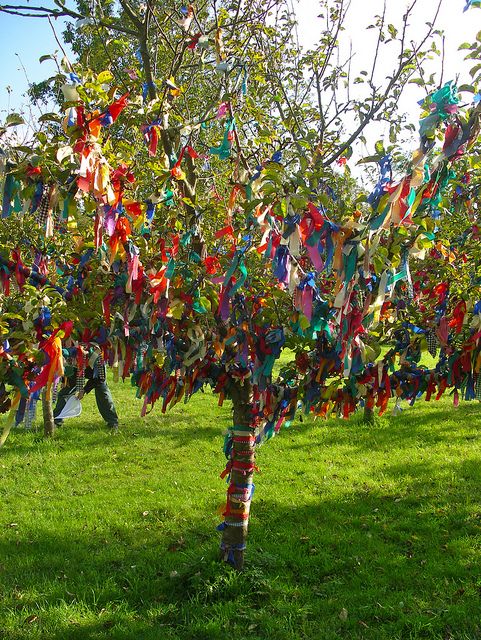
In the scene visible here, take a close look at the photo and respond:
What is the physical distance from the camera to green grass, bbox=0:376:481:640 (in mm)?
3512

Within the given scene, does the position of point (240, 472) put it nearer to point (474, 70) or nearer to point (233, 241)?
point (233, 241)

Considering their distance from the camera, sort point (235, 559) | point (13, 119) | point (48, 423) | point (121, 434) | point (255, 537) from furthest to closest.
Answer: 1. point (121, 434)
2. point (48, 423)
3. point (255, 537)
4. point (235, 559)
5. point (13, 119)

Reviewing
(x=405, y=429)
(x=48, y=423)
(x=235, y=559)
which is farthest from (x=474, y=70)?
(x=48, y=423)

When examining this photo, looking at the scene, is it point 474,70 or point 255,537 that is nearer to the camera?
point 474,70

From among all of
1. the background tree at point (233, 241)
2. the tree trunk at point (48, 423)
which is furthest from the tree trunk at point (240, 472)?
the tree trunk at point (48, 423)

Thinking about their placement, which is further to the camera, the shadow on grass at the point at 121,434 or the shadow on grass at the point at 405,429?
the shadow on grass at the point at 121,434

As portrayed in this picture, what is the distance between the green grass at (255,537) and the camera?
3.51 metres

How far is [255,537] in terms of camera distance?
464 centimetres

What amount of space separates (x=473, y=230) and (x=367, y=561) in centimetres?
258

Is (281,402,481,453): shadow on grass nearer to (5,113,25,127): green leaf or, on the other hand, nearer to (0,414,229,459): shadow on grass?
(0,414,229,459): shadow on grass

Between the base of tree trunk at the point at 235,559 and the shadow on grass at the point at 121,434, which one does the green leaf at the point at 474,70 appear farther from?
the shadow on grass at the point at 121,434

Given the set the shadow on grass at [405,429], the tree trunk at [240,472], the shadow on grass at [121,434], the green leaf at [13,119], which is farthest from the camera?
the shadow on grass at [121,434]

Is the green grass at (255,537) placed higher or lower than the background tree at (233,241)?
lower

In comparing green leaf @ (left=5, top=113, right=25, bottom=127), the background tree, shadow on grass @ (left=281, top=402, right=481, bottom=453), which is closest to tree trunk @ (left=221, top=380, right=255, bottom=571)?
the background tree
